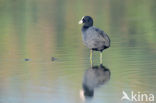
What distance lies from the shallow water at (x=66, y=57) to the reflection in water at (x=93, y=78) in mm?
118

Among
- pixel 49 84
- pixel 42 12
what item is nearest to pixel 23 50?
pixel 49 84

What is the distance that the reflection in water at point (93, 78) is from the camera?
11.0 m

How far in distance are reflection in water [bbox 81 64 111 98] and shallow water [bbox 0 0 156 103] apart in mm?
118

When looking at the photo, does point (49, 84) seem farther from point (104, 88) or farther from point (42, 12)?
point (42, 12)

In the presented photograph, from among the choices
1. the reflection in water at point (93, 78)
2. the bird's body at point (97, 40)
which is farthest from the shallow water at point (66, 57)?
the bird's body at point (97, 40)

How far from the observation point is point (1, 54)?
16312mm

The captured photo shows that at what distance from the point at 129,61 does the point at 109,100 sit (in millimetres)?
4390

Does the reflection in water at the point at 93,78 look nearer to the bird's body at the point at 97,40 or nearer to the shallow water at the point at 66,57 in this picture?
the shallow water at the point at 66,57

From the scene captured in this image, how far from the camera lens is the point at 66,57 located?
1511 centimetres

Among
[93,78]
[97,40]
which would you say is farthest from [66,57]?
[93,78]

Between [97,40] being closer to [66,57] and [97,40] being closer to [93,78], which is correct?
[66,57]

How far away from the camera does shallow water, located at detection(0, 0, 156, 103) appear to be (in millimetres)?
10828

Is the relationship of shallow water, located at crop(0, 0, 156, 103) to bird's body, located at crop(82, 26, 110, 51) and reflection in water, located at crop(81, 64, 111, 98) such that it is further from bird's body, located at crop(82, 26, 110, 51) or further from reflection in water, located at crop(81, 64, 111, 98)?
bird's body, located at crop(82, 26, 110, 51)

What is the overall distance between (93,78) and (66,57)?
2.88 meters
